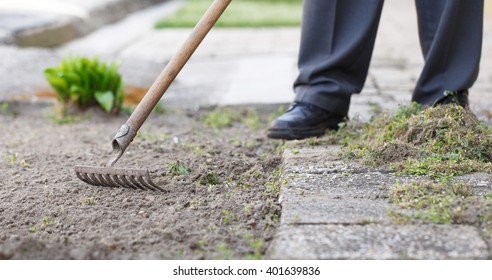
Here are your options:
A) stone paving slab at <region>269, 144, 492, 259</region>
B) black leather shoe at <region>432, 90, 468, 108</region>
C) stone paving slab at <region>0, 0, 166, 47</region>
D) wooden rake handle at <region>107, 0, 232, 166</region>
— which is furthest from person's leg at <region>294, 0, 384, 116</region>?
stone paving slab at <region>0, 0, 166, 47</region>

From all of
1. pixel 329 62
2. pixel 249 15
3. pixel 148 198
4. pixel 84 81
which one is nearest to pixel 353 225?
pixel 148 198

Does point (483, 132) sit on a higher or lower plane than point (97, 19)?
higher

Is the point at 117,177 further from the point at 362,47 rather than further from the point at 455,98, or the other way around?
the point at 455,98

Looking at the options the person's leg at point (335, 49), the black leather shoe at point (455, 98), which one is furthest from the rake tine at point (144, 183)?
the black leather shoe at point (455, 98)

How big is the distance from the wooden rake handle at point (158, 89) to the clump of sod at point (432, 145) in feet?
1.92

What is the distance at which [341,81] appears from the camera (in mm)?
2861

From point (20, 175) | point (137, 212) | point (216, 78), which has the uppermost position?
point (137, 212)

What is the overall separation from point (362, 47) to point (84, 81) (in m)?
1.41

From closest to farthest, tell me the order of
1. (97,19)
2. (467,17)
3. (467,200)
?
(467,200) < (467,17) < (97,19)

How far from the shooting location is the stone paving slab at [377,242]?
5.26ft

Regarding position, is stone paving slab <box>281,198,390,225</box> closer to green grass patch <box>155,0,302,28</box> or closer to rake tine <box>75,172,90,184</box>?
rake tine <box>75,172,90,184</box>
